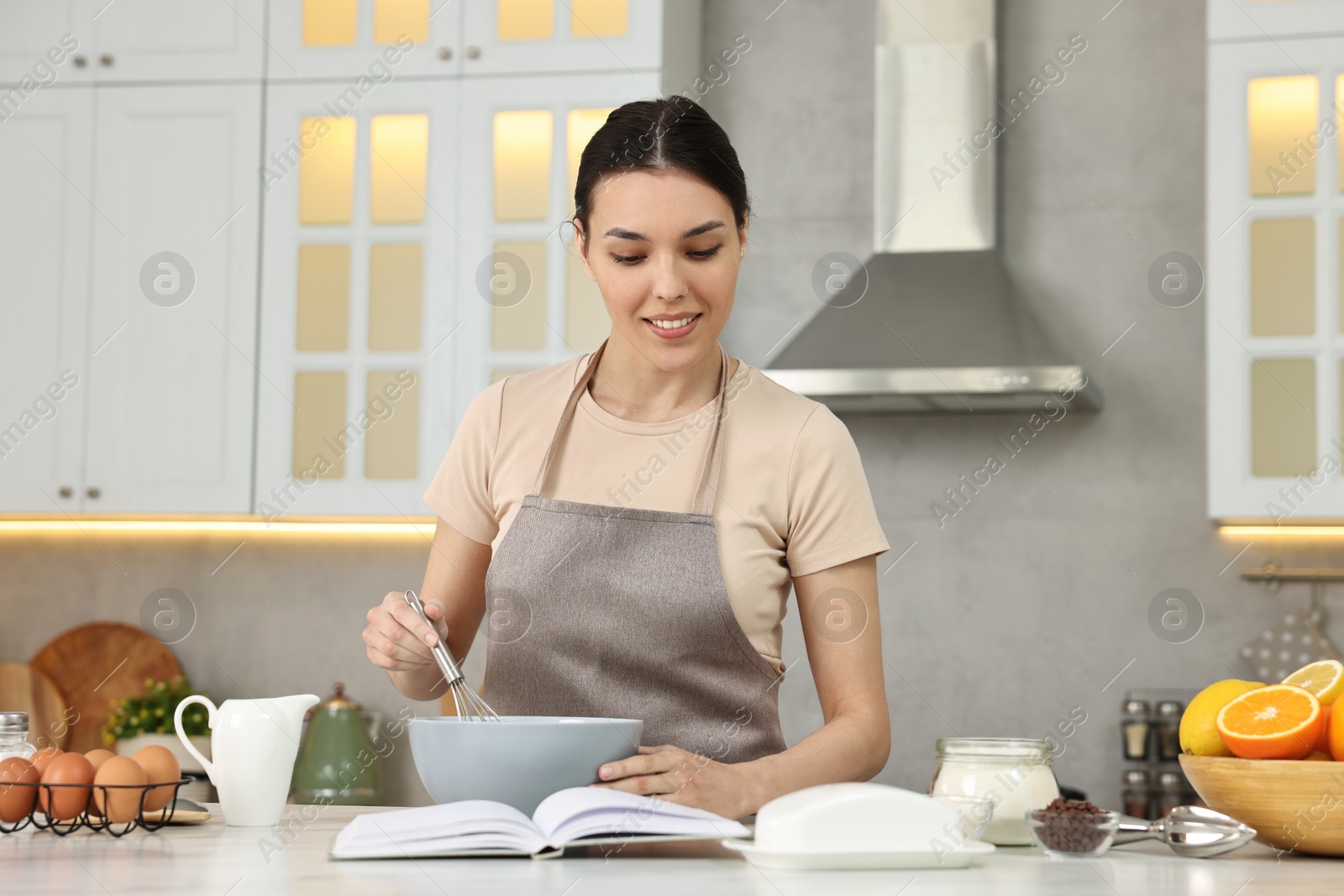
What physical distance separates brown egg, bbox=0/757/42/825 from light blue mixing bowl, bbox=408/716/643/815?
0.31m

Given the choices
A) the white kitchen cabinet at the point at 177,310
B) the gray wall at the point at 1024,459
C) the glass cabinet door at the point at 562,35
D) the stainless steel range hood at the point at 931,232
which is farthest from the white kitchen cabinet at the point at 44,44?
the stainless steel range hood at the point at 931,232

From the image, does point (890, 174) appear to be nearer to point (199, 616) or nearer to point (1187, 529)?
point (1187, 529)

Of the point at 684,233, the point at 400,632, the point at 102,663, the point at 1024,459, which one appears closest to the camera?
the point at 400,632

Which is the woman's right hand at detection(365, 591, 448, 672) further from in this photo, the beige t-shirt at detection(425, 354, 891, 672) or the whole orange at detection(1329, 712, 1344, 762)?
the whole orange at detection(1329, 712, 1344, 762)

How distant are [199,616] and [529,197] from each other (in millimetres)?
1316

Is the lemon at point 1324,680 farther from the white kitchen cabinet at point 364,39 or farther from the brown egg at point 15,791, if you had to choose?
the white kitchen cabinet at point 364,39

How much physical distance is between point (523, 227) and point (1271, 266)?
149cm

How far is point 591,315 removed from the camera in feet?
8.80

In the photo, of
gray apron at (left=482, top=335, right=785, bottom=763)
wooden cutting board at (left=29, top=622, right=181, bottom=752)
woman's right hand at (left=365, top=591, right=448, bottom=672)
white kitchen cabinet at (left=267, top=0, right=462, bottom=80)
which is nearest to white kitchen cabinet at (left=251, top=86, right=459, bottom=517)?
white kitchen cabinet at (left=267, top=0, right=462, bottom=80)

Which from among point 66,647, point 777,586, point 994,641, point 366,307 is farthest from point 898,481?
point 66,647

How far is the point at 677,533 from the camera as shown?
137cm

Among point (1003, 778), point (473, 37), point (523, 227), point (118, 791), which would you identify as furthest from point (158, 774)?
point (473, 37)

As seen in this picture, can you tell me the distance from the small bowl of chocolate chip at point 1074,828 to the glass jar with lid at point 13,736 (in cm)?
85

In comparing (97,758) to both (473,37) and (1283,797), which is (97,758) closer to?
(1283,797)
